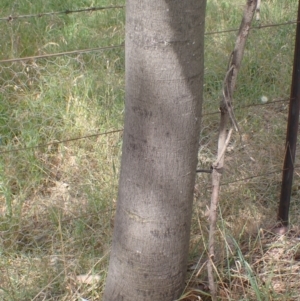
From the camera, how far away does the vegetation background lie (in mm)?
2551

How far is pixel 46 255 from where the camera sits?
2.80 metres

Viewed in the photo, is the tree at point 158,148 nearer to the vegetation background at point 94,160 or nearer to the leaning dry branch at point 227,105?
the leaning dry branch at point 227,105

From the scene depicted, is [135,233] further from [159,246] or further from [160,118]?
[160,118]

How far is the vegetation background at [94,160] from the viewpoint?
2.55 metres

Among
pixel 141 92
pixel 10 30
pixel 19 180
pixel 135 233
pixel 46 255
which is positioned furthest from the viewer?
pixel 10 30

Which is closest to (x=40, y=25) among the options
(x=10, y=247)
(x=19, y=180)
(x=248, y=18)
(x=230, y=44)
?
(x=230, y=44)

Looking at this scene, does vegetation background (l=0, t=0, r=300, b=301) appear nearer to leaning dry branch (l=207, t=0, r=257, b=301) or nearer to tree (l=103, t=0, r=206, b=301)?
leaning dry branch (l=207, t=0, r=257, b=301)

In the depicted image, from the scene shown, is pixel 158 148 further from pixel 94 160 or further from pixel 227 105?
→ pixel 94 160

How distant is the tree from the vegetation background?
0.86 feet

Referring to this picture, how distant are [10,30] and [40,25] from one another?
0.34m

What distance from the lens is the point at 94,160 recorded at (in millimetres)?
3504

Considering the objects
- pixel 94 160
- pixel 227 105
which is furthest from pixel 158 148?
pixel 94 160

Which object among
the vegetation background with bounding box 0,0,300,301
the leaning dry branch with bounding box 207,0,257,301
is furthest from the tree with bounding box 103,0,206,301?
the vegetation background with bounding box 0,0,300,301

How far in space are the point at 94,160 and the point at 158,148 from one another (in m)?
1.51
